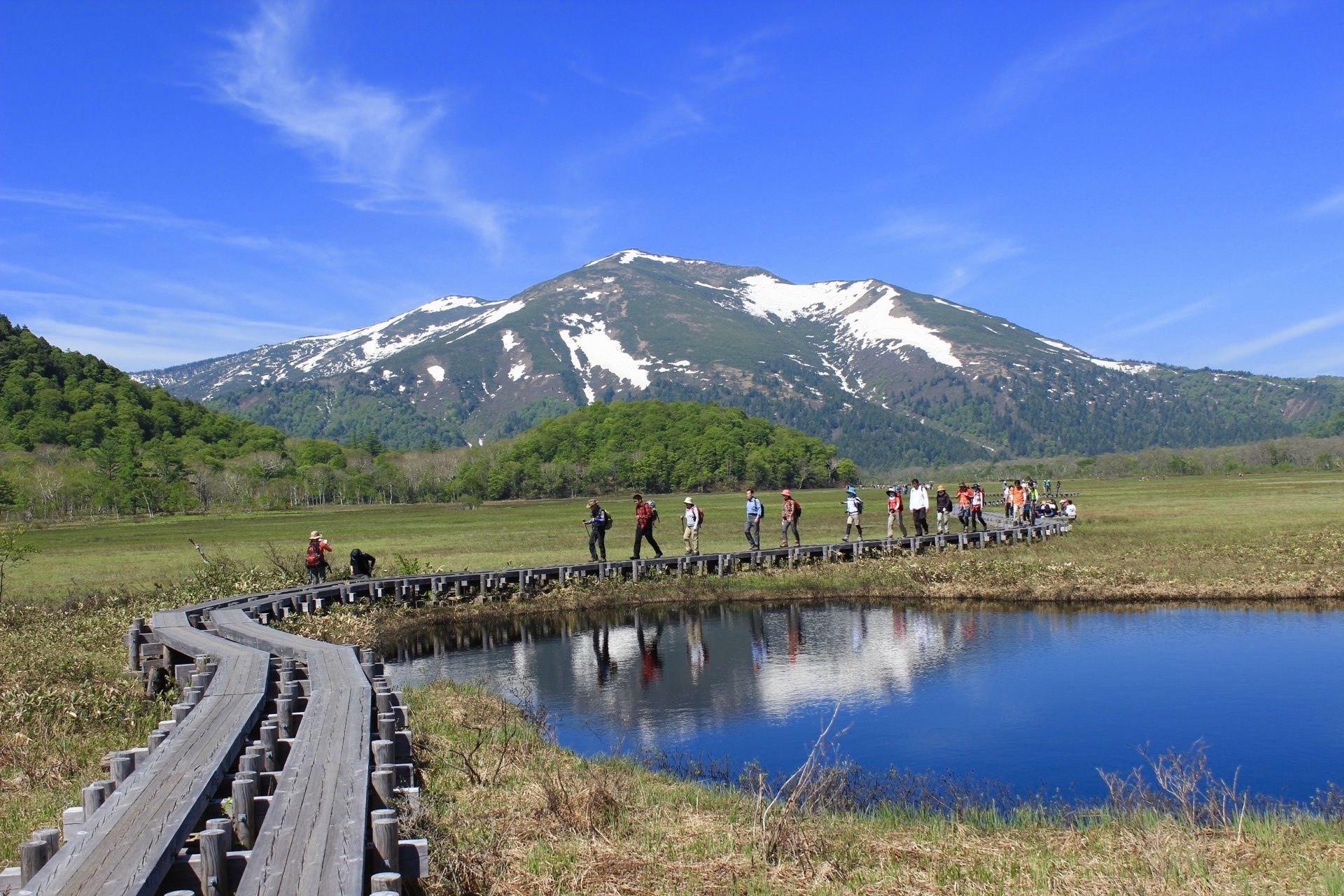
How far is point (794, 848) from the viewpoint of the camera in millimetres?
9344

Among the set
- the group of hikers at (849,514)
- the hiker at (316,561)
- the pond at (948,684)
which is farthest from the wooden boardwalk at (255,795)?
the group of hikers at (849,514)

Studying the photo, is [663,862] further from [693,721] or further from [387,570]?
[387,570]

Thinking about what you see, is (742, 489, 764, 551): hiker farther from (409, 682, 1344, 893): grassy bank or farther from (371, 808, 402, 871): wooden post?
(371, 808, 402, 871): wooden post

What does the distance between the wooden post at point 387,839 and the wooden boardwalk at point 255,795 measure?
0.01 meters

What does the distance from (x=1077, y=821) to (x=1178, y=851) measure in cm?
194

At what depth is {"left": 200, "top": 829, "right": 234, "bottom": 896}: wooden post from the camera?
258 inches

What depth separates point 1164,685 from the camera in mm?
20031

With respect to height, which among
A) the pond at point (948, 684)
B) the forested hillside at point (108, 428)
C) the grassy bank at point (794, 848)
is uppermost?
the forested hillside at point (108, 428)

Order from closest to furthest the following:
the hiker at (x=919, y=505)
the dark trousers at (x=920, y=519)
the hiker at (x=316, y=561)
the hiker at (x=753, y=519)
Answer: the hiker at (x=316, y=561), the hiker at (x=753, y=519), the hiker at (x=919, y=505), the dark trousers at (x=920, y=519)

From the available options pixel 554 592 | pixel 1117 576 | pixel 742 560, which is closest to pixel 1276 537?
pixel 1117 576

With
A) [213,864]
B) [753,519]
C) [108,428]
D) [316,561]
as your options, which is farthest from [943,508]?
[108,428]

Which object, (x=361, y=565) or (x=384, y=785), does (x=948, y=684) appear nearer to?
(x=384, y=785)

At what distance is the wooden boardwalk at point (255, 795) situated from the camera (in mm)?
6344

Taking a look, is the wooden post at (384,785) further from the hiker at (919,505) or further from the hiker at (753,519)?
the hiker at (919,505)
